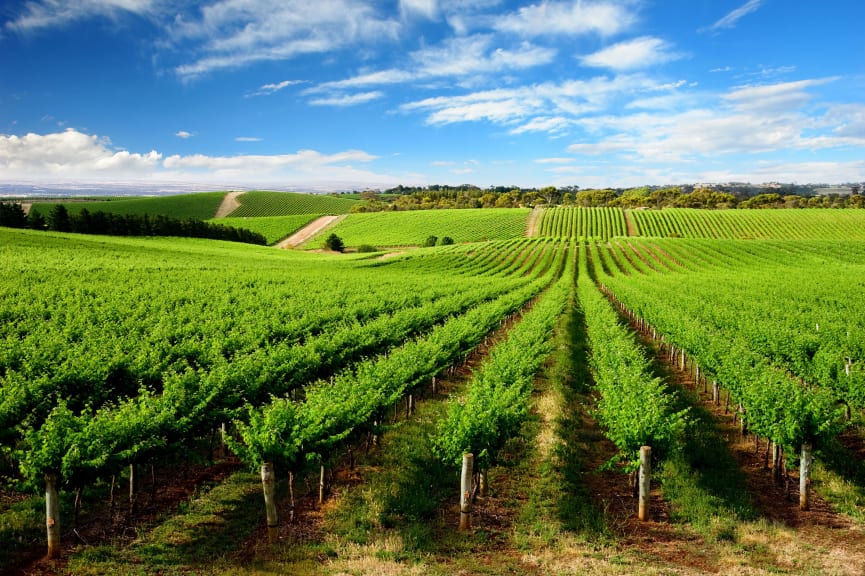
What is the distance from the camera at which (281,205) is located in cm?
17838

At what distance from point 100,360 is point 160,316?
11.6 meters

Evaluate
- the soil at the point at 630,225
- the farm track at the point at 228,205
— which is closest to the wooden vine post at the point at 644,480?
the soil at the point at 630,225

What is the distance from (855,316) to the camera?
2856cm

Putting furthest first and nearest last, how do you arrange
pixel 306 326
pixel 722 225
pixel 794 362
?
pixel 722 225 → pixel 306 326 → pixel 794 362

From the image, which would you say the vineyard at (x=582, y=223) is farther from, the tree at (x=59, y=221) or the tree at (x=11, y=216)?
the tree at (x=11, y=216)

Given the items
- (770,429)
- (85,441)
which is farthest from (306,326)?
(770,429)

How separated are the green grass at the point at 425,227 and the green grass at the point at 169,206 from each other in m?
59.2


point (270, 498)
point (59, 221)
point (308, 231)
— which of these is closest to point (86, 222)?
point (59, 221)

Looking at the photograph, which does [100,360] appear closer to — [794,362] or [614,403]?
[614,403]

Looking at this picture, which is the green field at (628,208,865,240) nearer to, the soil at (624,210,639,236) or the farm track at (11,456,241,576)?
the soil at (624,210,639,236)

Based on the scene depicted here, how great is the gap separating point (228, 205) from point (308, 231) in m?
61.0

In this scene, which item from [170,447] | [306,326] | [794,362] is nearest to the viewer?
[170,447]

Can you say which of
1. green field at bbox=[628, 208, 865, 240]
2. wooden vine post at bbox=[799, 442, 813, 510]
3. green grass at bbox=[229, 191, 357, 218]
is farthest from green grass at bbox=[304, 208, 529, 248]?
wooden vine post at bbox=[799, 442, 813, 510]

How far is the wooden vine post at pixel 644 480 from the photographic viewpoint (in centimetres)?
1026
